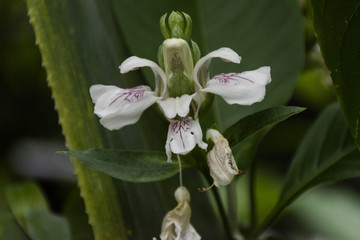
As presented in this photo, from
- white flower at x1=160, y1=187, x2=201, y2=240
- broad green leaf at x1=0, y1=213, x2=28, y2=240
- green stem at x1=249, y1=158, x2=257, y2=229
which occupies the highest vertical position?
white flower at x1=160, y1=187, x2=201, y2=240

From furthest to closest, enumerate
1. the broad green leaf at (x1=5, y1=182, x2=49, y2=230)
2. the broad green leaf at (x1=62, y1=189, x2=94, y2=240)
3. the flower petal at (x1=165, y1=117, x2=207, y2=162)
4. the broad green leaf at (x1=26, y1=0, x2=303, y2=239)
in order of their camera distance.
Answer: the broad green leaf at (x1=5, y1=182, x2=49, y2=230), the broad green leaf at (x1=62, y1=189, x2=94, y2=240), the broad green leaf at (x1=26, y1=0, x2=303, y2=239), the flower petal at (x1=165, y1=117, x2=207, y2=162)

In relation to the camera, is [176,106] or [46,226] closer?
[176,106]

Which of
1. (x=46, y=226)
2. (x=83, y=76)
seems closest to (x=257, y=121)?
(x=83, y=76)

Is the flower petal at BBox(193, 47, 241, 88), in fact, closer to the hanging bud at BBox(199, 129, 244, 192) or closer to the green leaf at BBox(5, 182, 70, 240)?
the hanging bud at BBox(199, 129, 244, 192)

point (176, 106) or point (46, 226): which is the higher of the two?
point (176, 106)

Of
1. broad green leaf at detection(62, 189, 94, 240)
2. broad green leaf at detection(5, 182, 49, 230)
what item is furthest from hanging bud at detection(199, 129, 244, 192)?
broad green leaf at detection(5, 182, 49, 230)

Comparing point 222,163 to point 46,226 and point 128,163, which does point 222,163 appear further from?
point 46,226

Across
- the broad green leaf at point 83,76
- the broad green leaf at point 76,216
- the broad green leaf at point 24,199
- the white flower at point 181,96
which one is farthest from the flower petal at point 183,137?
the broad green leaf at point 24,199
